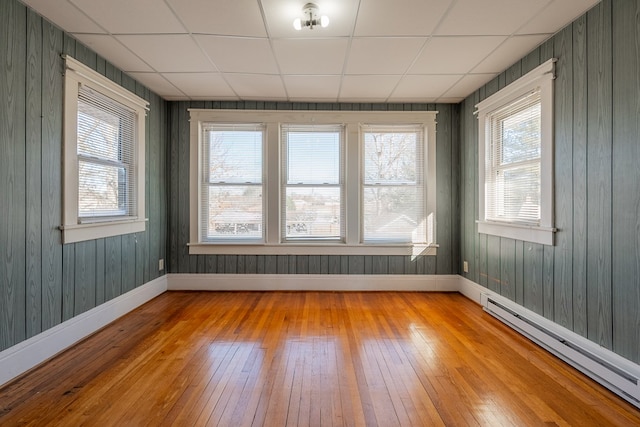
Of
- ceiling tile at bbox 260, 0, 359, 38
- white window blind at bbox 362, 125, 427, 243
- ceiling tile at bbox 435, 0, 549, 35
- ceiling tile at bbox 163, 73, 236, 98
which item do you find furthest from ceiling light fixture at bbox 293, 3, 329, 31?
white window blind at bbox 362, 125, 427, 243

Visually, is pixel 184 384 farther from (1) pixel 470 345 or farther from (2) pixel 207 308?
(1) pixel 470 345

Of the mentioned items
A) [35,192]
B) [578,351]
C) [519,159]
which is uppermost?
[519,159]

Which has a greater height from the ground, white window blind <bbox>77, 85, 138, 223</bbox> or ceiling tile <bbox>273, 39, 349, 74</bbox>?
ceiling tile <bbox>273, 39, 349, 74</bbox>

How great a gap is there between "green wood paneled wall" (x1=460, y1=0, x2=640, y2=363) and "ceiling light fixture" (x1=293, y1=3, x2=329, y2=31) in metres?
1.85

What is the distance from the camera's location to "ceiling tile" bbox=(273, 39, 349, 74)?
2.67m

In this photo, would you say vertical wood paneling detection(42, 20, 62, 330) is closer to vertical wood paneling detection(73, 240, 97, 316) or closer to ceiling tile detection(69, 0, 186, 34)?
vertical wood paneling detection(73, 240, 97, 316)

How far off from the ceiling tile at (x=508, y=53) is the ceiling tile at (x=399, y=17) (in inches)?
30.5

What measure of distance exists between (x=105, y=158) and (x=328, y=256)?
2732mm

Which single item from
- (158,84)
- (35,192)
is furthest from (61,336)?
(158,84)

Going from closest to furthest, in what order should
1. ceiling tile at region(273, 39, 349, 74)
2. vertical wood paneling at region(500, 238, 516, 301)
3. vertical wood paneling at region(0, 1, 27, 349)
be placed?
vertical wood paneling at region(0, 1, 27, 349) → ceiling tile at region(273, 39, 349, 74) → vertical wood paneling at region(500, 238, 516, 301)

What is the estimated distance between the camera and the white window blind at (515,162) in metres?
2.84

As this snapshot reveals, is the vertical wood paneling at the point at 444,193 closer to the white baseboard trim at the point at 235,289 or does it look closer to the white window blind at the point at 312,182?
the white baseboard trim at the point at 235,289

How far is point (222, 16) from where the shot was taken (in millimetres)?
2297

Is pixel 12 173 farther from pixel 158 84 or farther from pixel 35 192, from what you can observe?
pixel 158 84
